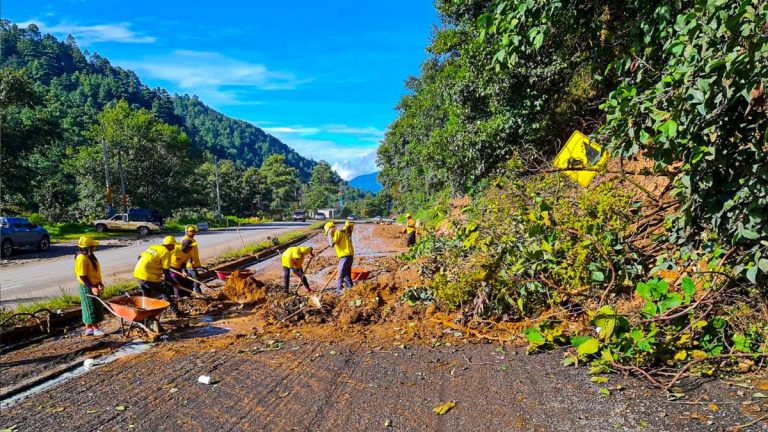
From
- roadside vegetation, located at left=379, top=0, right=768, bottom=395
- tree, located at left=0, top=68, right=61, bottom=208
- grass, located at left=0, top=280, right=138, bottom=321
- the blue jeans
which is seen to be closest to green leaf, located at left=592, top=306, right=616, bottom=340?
roadside vegetation, located at left=379, top=0, right=768, bottom=395

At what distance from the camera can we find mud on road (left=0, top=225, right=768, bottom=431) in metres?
4.04

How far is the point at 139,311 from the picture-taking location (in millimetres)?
6488

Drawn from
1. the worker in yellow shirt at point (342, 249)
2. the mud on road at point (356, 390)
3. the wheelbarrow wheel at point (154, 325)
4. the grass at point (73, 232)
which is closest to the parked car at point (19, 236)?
the grass at point (73, 232)

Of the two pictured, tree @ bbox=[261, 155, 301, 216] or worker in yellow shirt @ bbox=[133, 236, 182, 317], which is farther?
tree @ bbox=[261, 155, 301, 216]

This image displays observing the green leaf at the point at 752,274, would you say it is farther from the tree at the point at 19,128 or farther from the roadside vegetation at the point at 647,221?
the tree at the point at 19,128

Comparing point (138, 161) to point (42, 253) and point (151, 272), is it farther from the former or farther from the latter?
point (151, 272)

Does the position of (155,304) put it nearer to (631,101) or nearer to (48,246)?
(631,101)

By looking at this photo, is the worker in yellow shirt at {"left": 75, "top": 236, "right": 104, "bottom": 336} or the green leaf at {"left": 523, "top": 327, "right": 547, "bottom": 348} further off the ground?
the worker in yellow shirt at {"left": 75, "top": 236, "right": 104, "bottom": 336}

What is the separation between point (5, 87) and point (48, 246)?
9.94m

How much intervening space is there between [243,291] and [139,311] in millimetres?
3242

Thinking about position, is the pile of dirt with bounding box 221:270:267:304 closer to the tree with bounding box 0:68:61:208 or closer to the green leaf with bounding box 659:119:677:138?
the green leaf with bounding box 659:119:677:138

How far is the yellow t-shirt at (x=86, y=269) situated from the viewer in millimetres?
6984

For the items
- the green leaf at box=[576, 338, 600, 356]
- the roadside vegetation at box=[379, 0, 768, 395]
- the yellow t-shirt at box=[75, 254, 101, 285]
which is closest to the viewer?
the roadside vegetation at box=[379, 0, 768, 395]

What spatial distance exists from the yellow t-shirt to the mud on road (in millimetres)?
929
